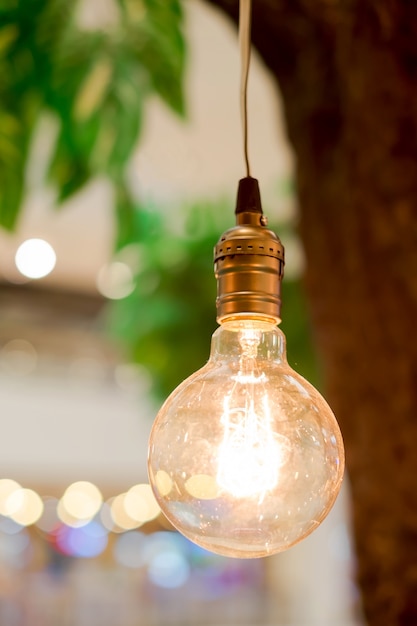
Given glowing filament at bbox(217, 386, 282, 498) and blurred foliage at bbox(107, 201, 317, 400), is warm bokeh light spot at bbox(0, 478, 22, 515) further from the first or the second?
glowing filament at bbox(217, 386, 282, 498)

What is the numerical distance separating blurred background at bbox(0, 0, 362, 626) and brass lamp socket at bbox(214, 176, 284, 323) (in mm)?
747

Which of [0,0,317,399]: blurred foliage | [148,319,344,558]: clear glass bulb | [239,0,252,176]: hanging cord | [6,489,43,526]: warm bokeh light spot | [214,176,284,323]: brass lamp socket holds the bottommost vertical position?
[148,319,344,558]: clear glass bulb

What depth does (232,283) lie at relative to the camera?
58cm

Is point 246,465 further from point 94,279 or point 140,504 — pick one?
point 140,504

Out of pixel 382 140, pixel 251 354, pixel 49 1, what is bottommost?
pixel 251 354

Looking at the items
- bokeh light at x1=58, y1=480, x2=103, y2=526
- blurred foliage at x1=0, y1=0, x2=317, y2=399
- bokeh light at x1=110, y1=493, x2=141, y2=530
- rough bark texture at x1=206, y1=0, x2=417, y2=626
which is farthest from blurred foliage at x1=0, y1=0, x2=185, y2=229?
bokeh light at x1=110, y1=493, x2=141, y2=530

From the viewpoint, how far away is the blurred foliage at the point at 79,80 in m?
1.38

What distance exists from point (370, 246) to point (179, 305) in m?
1.54

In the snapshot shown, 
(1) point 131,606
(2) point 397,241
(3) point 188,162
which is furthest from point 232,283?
(1) point 131,606

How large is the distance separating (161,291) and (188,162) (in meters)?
0.52

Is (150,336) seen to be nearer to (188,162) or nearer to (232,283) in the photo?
(188,162)

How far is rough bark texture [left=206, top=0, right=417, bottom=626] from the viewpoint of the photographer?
1.09 metres

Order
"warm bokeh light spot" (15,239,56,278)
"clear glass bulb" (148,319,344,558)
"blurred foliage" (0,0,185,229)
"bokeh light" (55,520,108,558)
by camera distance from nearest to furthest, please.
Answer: "clear glass bulb" (148,319,344,558) < "blurred foliage" (0,0,185,229) < "warm bokeh light spot" (15,239,56,278) < "bokeh light" (55,520,108,558)

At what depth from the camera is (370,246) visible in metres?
1.14
